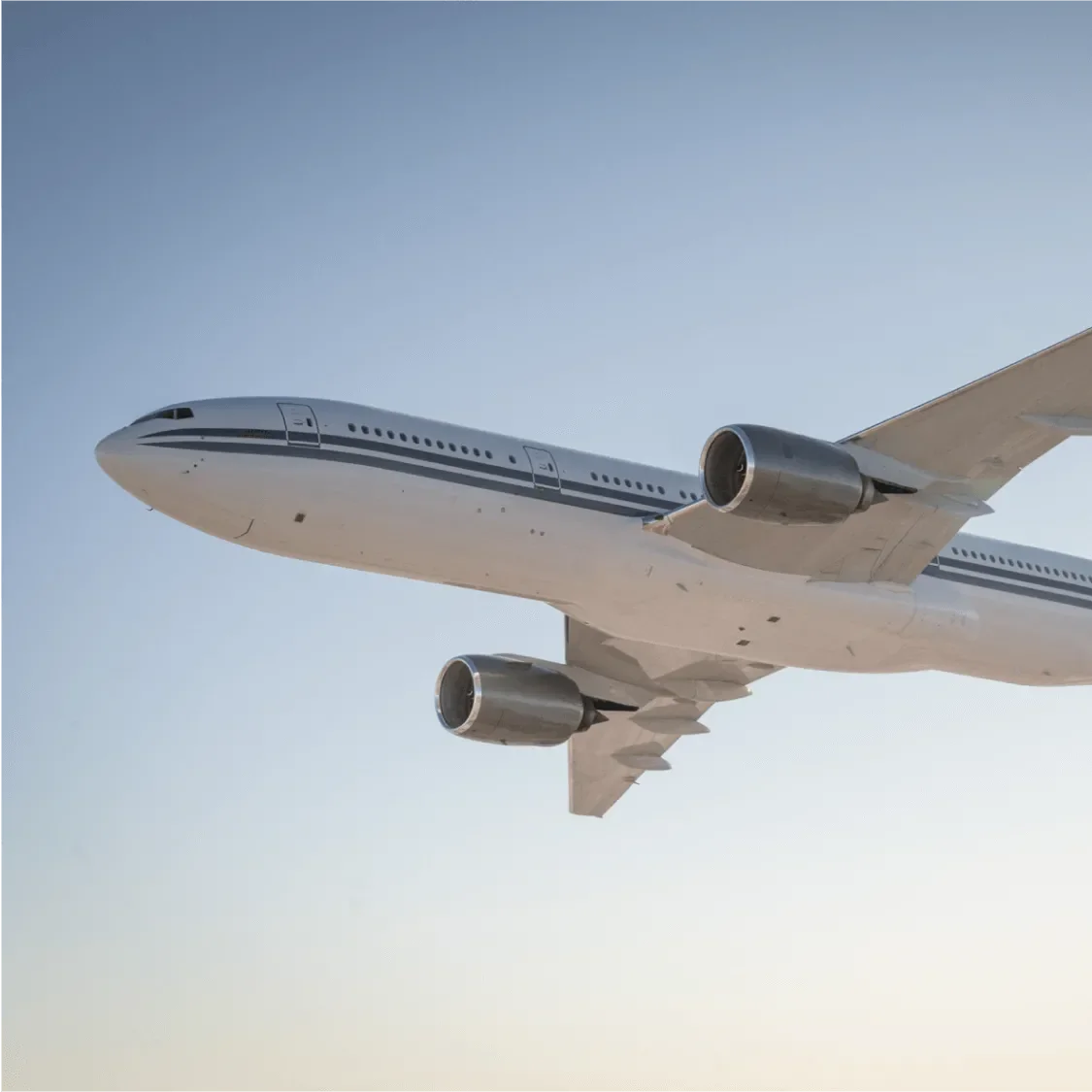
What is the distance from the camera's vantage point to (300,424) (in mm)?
29766

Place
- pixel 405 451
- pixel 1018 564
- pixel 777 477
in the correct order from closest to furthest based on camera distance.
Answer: pixel 777 477 → pixel 405 451 → pixel 1018 564

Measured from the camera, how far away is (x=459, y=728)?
121 feet

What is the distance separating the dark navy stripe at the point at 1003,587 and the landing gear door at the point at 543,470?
28.4ft

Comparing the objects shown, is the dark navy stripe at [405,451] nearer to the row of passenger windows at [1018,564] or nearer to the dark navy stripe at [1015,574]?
the dark navy stripe at [1015,574]

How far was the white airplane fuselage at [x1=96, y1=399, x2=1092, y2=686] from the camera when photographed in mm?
29281

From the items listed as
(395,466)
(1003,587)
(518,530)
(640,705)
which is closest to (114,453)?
(395,466)

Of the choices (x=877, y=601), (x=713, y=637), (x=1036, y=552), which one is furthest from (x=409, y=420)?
(x=1036, y=552)

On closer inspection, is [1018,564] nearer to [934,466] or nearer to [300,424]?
[934,466]

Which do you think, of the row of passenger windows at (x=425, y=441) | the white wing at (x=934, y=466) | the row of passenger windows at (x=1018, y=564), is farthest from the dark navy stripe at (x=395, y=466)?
the row of passenger windows at (x=1018, y=564)

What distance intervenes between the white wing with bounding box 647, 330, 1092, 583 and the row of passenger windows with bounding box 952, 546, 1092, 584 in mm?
2571

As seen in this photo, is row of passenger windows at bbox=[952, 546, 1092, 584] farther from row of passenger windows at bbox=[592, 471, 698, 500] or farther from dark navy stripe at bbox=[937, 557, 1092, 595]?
row of passenger windows at bbox=[592, 471, 698, 500]

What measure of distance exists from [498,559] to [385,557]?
2138 mm

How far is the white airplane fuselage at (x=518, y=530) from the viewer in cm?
2928

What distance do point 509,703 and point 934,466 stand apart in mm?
11141
